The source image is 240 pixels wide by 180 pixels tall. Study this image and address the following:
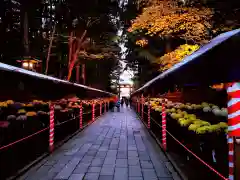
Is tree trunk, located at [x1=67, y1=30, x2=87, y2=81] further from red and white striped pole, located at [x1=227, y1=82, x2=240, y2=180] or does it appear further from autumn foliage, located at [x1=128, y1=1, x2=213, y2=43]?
red and white striped pole, located at [x1=227, y1=82, x2=240, y2=180]

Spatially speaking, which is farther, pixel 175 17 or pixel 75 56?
pixel 75 56

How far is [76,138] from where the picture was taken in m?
10.6

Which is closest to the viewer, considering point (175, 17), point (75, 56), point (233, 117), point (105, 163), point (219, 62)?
point (233, 117)

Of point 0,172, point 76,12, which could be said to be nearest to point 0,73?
point 0,172

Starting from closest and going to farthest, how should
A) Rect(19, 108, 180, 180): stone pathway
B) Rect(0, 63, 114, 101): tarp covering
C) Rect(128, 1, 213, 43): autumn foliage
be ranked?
Rect(19, 108, 180, 180): stone pathway < Rect(0, 63, 114, 101): tarp covering < Rect(128, 1, 213, 43): autumn foliage

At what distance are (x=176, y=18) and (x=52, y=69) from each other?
2204 centimetres

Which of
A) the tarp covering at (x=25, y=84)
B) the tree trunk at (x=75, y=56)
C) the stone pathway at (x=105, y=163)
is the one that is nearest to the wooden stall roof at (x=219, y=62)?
the stone pathway at (x=105, y=163)

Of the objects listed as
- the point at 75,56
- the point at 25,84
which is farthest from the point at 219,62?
the point at 75,56

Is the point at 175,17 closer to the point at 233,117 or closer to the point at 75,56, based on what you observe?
the point at 233,117

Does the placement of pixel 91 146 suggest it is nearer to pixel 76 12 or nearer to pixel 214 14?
pixel 214 14

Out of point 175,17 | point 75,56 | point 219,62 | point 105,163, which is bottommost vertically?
point 105,163

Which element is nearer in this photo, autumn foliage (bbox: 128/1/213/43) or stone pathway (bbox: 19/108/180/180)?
stone pathway (bbox: 19/108/180/180)

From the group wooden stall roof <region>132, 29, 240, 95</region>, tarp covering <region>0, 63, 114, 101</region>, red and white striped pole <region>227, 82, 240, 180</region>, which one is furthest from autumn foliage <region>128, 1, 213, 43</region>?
red and white striped pole <region>227, 82, 240, 180</region>

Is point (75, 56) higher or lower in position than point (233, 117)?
higher
